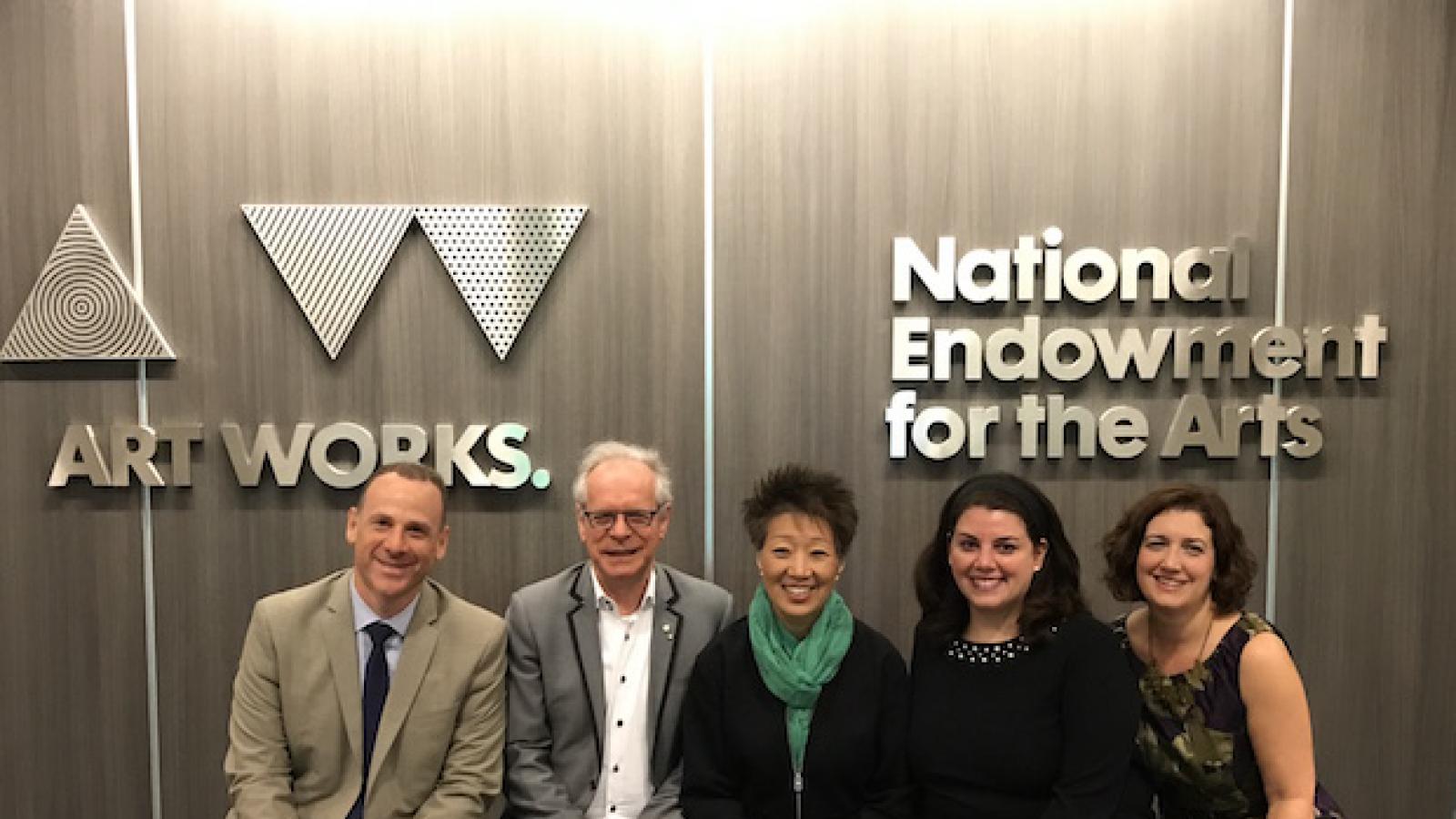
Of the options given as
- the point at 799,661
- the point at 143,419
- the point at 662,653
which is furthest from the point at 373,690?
the point at 143,419

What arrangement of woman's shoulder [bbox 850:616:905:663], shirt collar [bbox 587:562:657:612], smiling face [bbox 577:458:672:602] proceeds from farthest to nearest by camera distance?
shirt collar [bbox 587:562:657:612]
smiling face [bbox 577:458:672:602]
woman's shoulder [bbox 850:616:905:663]

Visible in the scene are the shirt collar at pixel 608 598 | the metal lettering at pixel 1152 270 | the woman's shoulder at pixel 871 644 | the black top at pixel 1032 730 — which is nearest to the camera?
the black top at pixel 1032 730

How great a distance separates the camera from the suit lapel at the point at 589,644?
2.63 metres

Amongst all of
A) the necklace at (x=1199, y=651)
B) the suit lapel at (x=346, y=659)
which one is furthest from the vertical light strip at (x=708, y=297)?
the necklace at (x=1199, y=651)

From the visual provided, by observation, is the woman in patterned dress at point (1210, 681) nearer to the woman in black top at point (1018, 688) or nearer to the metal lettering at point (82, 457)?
the woman in black top at point (1018, 688)

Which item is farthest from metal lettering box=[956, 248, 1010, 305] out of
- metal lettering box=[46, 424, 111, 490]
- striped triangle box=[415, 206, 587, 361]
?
metal lettering box=[46, 424, 111, 490]

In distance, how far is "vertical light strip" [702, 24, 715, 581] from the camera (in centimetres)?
317

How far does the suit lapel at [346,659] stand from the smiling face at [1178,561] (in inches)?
80.1

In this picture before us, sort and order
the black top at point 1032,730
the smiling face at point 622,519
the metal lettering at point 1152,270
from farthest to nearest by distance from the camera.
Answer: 1. the metal lettering at point 1152,270
2. the smiling face at point 622,519
3. the black top at point 1032,730

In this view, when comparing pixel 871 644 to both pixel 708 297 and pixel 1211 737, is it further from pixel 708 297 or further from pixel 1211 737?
pixel 708 297

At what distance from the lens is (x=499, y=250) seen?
3172 mm

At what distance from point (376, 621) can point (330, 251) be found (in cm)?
127

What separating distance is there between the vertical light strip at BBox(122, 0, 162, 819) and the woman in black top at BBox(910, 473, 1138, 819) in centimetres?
255

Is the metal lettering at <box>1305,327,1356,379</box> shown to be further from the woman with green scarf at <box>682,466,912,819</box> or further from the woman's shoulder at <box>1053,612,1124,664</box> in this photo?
the woman with green scarf at <box>682,466,912,819</box>
